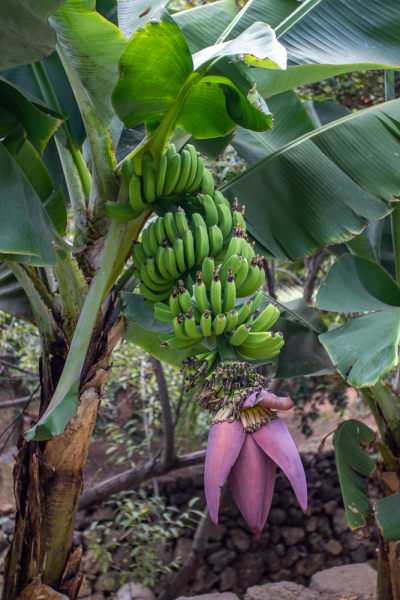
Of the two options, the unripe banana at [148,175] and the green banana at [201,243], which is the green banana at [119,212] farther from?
the green banana at [201,243]

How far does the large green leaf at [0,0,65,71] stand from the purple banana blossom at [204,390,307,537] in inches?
40.6

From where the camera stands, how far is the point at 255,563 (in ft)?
15.2

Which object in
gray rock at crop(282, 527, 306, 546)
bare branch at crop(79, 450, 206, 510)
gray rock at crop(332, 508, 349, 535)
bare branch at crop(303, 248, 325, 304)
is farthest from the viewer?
gray rock at crop(332, 508, 349, 535)

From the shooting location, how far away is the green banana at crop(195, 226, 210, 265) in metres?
1.21

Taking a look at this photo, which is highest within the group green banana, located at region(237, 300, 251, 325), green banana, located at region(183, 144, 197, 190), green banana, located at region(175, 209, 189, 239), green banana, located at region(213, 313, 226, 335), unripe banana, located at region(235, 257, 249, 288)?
green banana, located at region(183, 144, 197, 190)

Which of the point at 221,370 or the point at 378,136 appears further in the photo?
the point at 378,136

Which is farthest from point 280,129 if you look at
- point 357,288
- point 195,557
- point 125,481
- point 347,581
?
point 347,581

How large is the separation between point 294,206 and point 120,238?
854 millimetres

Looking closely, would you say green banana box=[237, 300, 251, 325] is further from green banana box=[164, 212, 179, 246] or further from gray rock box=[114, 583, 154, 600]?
gray rock box=[114, 583, 154, 600]

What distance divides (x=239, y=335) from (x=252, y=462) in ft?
1.01

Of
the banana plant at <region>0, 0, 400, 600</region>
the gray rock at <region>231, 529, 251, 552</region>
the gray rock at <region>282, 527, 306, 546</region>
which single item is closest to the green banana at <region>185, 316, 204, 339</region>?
the banana plant at <region>0, 0, 400, 600</region>

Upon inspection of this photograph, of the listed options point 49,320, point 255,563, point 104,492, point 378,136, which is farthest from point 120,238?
point 255,563

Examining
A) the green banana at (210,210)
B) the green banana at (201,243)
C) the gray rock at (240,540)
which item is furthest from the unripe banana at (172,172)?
the gray rock at (240,540)

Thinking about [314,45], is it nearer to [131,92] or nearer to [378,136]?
[378,136]
